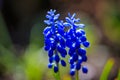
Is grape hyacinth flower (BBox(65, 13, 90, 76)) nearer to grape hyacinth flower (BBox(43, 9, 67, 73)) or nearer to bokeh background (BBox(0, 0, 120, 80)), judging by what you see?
grape hyacinth flower (BBox(43, 9, 67, 73))

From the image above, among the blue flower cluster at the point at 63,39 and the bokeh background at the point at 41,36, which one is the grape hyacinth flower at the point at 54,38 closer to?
the blue flower cluster at the point at 63,39

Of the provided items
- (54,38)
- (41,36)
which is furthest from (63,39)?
(41,36)

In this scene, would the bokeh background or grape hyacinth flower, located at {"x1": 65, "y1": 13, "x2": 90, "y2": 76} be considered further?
the bokeh background

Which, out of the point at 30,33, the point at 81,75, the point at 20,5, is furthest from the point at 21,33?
the point at 81,75

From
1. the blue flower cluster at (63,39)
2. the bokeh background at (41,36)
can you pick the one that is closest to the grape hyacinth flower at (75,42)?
the blue flower cluster at (63,39)

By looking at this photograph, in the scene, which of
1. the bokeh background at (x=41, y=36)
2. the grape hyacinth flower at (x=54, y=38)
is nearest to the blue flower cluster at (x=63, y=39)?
the grape hyacinth flower at (x=54, y=38)

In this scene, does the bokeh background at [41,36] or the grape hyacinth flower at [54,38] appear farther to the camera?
the bokeh background at [41,36]

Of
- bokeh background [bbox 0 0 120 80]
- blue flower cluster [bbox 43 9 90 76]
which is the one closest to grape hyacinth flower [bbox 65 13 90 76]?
blue flower cluster [bbox 43 9 90 76]

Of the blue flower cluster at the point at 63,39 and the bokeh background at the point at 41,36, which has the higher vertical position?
the bokeh background at the point at 41,36

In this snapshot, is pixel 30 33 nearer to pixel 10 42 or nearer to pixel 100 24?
pixel 10 42
